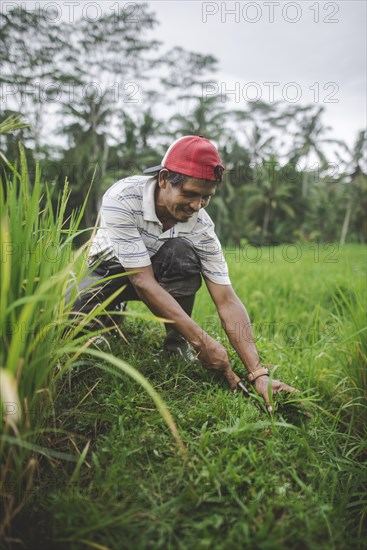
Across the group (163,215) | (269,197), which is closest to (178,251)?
(163,215)

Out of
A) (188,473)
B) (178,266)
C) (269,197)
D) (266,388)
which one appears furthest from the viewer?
(269,197)

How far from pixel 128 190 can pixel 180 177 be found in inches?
13.7

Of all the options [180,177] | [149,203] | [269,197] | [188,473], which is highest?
[269,197]

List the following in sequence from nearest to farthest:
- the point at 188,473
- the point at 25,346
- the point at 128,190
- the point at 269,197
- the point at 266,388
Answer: the point at 25,346 → the point at 188,473 → the point at 266,388 → the point at 128,190 → the point at 269,197

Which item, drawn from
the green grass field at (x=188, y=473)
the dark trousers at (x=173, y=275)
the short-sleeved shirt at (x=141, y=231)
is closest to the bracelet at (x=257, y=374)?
the green grass field at (x=188, y=473)

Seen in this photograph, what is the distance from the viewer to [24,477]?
1179 millimetres

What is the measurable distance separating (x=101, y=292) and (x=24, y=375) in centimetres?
113

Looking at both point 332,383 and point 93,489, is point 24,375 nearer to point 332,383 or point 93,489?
point 93,489

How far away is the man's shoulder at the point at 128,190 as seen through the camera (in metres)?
2.03

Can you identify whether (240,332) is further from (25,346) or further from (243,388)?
(25,346)

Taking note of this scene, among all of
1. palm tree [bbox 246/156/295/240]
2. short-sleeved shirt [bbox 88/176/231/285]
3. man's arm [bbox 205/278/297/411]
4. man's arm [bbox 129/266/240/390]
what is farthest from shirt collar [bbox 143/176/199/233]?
palm tree [bbox 246/156/295/240]

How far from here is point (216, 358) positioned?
1.80 metres

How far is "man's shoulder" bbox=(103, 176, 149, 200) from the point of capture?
2031mm

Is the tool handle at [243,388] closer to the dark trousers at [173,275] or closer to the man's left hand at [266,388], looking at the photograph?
the man's left hand at [266,388]
